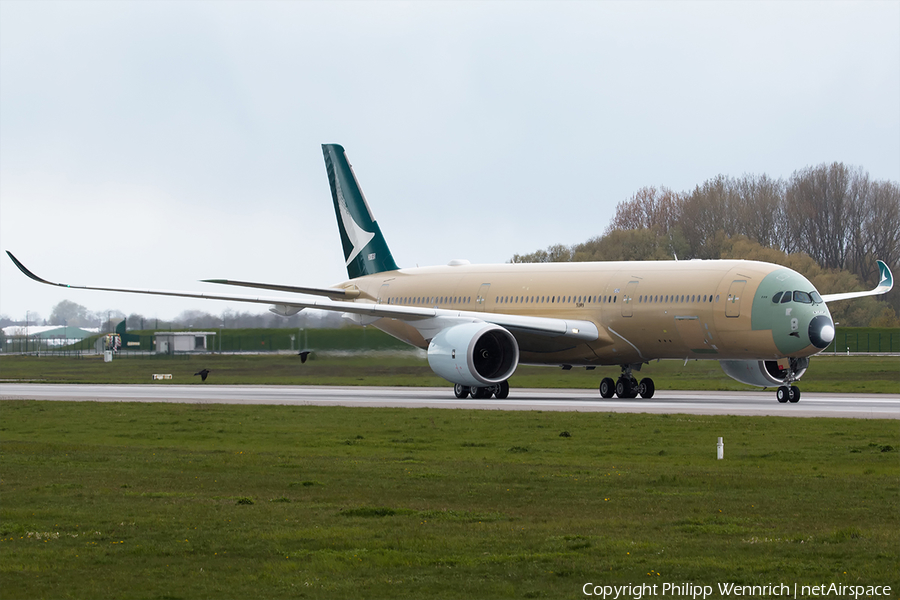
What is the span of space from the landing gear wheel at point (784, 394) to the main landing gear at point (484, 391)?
8.56 metres

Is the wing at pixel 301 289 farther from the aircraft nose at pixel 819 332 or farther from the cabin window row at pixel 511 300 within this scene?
the aircraft nose at pixel 819 332

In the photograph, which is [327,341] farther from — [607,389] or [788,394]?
[788,394]

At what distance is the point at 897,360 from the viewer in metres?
65.1

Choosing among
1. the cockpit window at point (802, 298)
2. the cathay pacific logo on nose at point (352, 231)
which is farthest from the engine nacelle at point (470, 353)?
the cathay pacific logo on nose at point (352, 231)

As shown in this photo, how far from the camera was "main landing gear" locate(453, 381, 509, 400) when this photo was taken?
125ft

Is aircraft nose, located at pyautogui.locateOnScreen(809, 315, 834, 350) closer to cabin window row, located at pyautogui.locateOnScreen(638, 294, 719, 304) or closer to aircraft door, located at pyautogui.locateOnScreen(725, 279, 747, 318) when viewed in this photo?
aircraft door, located at pyautogui.locateOnScreen(725, 279, 747, 318)

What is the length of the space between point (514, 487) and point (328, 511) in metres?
3.16

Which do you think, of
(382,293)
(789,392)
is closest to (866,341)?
(382,293)

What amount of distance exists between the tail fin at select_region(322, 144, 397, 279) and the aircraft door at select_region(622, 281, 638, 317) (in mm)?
12988

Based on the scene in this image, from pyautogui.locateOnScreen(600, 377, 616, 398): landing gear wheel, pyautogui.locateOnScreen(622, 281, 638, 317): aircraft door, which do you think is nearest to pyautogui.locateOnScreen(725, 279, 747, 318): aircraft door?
pyautogui.locateOnScreen(622, 281, 638, 317): aircraft door

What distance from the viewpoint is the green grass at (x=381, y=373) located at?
46.4 m

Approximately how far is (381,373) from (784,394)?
72.8 feet

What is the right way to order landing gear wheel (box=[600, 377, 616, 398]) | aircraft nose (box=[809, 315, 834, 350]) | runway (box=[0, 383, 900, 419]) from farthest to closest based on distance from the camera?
landing gear wheel (box=[600, 377, 616, 398]), aircraft nose (box=[809, 315, 834, 350]), runway (box=[0, 383, 900, 419])

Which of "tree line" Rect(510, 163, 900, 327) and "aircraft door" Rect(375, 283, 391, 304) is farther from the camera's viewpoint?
"tree line" Rect(510, 163, 900, 327)
